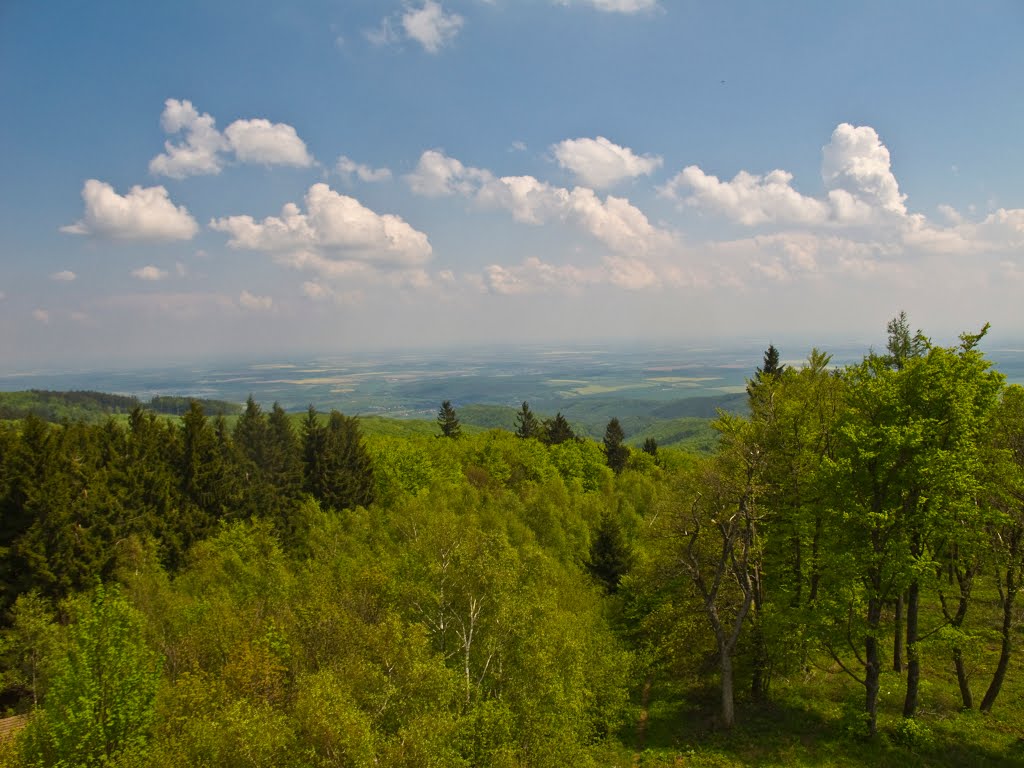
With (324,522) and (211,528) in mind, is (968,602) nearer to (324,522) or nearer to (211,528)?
(324,522)

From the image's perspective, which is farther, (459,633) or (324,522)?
(324,522)

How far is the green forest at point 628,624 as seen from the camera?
1925cm

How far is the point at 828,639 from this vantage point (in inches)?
880

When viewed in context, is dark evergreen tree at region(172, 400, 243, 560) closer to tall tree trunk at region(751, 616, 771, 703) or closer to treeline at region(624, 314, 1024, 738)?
treeline at region(624, 314, 1024, 738)

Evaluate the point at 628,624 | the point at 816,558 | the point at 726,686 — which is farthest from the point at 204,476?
the point at 816,558

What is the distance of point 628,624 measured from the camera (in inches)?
1590

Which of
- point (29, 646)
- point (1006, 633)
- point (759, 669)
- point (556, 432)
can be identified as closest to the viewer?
point (1006, 633)

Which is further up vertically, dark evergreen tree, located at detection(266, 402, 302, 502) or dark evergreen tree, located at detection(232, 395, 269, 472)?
dark evergreen tree, located at detection(232, 395, 269, 472)

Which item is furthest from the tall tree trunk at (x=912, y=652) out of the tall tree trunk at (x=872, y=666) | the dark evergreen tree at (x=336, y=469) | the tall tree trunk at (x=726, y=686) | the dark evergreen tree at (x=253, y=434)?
the dark evergreen tree at (x=253, y=434)

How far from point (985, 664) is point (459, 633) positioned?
86.5ft

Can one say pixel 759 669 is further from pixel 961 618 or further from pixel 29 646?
pixel 29 646

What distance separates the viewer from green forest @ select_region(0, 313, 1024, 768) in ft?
63.2

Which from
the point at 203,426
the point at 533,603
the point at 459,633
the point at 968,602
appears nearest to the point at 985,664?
the point at 968,602

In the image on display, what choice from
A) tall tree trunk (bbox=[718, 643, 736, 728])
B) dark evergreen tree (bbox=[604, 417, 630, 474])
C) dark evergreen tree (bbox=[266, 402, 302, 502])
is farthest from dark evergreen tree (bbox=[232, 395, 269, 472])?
tall tree trunk (bbox=[718, 643, 736, 728])
